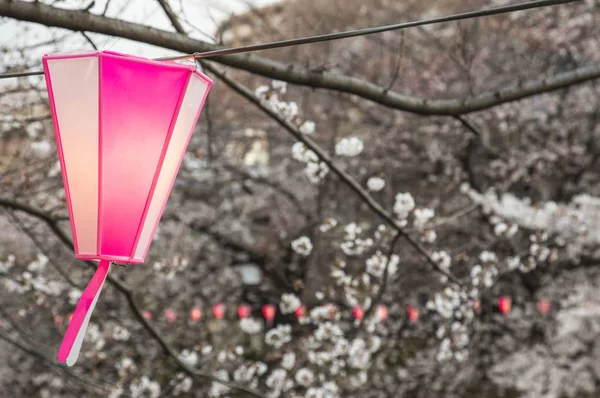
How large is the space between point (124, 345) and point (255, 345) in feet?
6.90

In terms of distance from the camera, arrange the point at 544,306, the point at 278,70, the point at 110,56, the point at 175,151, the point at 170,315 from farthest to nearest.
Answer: the point at 170,315 → the point at 544,306 → the point at 278,70 → the point at 175,151 → the point at 110,56

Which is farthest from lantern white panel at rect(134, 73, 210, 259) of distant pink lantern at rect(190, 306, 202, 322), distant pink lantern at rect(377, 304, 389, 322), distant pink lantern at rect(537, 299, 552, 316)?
distant pink lantern at rect(537, 299, 552, 316)

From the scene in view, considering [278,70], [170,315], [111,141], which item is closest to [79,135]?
[111,141]

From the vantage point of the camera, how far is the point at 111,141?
4.99 feet

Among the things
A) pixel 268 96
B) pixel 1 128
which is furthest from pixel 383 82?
pixel 268 96

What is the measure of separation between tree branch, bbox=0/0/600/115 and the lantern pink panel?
63 centimetres

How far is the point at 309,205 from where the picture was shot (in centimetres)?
1020

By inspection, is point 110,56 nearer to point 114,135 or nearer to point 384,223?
point 114,135

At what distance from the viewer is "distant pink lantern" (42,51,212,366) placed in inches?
58.4

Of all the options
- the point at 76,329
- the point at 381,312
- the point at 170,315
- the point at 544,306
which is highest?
the point at 544,306

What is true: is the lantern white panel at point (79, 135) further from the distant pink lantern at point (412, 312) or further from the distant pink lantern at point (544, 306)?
the distant pink lantern at point (544, 306)

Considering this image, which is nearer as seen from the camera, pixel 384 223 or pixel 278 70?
pixel 278 70

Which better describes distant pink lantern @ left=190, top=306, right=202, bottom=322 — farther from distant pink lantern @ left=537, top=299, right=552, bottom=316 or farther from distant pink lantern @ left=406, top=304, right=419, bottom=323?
distant pink lantern @ left=537, top=299, right=552, bottom=316

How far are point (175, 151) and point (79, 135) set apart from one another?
9.4 inches
